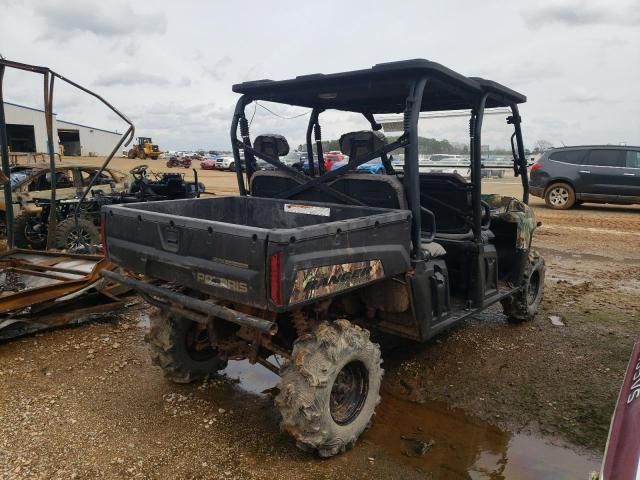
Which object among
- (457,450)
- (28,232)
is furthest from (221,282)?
(28,232)

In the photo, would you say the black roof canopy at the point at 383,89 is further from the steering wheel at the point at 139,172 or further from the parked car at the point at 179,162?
the parked car at the point at 179,162

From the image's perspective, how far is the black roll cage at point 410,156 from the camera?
3.62 m

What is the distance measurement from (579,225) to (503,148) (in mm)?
8246

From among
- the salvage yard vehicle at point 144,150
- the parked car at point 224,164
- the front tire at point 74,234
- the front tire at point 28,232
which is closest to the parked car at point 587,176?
the front tire at point 74,234

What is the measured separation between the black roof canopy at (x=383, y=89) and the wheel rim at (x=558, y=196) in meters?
10.7

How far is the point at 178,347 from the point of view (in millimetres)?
4023

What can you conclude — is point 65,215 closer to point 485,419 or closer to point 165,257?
point 165,257

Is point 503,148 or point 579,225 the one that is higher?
point 503,148

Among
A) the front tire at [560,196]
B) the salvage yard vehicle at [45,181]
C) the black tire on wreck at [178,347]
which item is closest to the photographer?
the black tire on wreck at [178,347]

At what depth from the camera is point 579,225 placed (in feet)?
39.8

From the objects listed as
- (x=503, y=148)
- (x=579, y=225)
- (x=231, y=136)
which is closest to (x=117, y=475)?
(x=231, y=136)

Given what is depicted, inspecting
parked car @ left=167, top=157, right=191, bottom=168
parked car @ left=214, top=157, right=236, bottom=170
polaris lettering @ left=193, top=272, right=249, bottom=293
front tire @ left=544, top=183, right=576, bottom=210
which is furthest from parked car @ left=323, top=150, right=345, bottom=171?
parked car @ left=167, top=157, right=191, bottom=168

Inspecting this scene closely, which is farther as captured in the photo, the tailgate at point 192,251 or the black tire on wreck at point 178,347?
the black tire on wreck at point 178,347

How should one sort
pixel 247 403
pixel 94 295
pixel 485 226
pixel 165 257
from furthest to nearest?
pixel 94 295 < pixel 485 226 < pixel 247 403 < pixel 165 257
